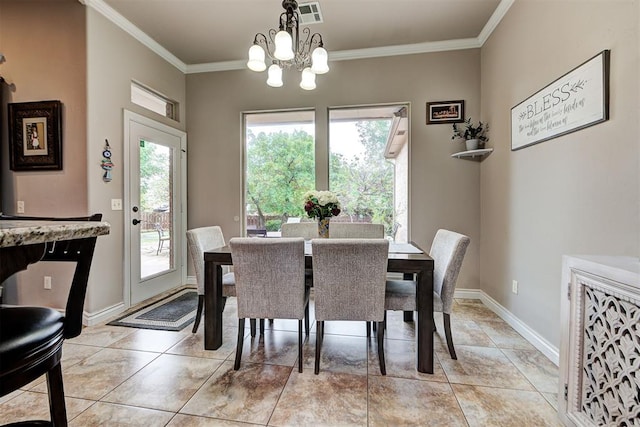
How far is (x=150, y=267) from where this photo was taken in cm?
342

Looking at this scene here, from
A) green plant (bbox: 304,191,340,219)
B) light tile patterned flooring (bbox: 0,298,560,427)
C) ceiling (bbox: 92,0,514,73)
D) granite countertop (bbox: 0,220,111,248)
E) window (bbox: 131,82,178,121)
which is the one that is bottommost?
light tile patterned flooring (bbox: 0,298,560,427)

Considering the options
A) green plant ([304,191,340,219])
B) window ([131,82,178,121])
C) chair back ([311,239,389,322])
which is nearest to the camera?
chair back ([311,239,389,322])

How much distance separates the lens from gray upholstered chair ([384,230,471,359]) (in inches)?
78.4

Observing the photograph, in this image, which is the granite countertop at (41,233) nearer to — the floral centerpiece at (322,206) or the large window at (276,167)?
the floral centerpiece at (322,206)

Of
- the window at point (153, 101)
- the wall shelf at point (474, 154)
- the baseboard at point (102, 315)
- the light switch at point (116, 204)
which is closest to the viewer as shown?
the baseboard at point (102, 315)

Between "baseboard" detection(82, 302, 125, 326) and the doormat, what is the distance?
0.12 meters

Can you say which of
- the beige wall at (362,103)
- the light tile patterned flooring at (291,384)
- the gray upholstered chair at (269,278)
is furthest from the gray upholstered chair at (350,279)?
the beige wall at (362,103)

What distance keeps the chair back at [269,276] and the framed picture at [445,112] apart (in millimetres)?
2521

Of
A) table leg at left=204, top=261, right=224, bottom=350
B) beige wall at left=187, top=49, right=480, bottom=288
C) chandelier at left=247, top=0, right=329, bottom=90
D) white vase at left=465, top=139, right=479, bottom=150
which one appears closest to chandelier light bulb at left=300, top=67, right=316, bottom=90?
chandelier at left=247, top=0, right=329, bottom=90

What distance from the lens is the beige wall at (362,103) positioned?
3.43 metres

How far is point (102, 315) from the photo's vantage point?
9.07ft

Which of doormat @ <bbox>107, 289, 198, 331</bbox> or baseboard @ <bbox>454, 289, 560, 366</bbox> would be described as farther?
doormat @ <bbox>107, 289, 198, 331</bbox>

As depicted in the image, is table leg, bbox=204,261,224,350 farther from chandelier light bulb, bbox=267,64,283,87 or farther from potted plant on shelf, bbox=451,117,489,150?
potted plant on shelf, bbox=451,117,489,150

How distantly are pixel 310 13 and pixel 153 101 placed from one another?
7.27ft
